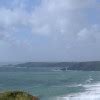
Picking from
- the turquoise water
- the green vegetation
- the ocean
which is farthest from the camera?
the turquoise water

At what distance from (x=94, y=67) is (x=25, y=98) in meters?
195

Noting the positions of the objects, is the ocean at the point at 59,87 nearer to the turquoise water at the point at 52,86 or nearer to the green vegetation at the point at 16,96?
the turquoise water at the point at 52,86

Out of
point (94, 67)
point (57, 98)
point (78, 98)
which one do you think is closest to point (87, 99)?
point (78, 98)

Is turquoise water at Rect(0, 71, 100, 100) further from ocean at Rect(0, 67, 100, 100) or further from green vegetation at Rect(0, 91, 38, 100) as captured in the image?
green vegetation at Rect(0, 91, 38, 100)

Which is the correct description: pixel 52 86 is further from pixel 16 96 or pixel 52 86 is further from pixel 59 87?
pixel 16 96

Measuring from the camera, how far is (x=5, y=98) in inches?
209

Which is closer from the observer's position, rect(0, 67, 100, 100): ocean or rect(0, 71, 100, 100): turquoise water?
rect(0, 67, 100, 100): ocean

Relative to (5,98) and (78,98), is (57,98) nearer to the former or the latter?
(78,98)

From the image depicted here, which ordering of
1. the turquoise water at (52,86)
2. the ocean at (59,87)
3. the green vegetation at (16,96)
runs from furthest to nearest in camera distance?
the turquoise water at (52,86) < the ocean at (59,87) < the green vegetation at (16,96)

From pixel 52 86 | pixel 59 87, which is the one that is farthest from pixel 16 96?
pixel 52 86

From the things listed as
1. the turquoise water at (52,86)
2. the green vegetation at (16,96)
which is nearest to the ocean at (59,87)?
the turquoise water at (52,86)

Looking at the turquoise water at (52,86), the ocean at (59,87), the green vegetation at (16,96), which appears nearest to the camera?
the green vegetation at (16,96)

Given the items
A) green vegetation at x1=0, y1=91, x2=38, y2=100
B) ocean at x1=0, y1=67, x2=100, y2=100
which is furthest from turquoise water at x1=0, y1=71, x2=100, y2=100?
green vegetation at x1=0, y1=91, x2=38, y2=100

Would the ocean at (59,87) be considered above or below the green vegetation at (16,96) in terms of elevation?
below
